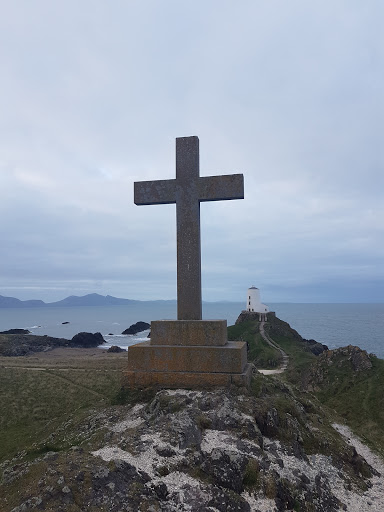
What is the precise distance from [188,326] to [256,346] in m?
35.9

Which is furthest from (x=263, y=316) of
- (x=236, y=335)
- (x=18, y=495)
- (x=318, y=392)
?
(x=18, y=495)

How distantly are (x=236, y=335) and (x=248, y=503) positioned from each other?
46.9 metres

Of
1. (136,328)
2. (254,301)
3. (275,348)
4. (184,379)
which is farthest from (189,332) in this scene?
(136,328)

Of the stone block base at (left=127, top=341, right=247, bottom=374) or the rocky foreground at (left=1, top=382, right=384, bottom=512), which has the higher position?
the stone block base at (left=127, top=341, right=247, bottom=374)

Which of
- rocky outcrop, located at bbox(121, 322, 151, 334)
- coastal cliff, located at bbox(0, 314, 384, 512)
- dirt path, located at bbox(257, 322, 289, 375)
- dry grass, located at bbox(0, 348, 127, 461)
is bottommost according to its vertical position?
rocky outcrop, located at bbox(121, 322, 151, 334)

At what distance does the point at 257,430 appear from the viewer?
26.1ft

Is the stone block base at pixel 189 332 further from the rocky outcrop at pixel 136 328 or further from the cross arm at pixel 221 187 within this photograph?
the rocky outcrop at pixel 136 328

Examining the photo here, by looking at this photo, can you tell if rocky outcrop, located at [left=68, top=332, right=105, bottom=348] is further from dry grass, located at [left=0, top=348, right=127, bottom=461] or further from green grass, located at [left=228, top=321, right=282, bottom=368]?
dry grass, located at [left=0, top=348, right=127, bottom=461]

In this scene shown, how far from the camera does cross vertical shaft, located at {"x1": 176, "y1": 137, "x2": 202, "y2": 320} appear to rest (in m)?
11.1

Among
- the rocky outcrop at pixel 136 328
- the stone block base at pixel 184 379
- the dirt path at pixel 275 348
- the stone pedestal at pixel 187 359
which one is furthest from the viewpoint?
the rocky outcrop at pixel 136 328

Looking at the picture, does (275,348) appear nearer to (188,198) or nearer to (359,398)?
(359,398)

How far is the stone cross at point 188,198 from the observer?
11.1 metres

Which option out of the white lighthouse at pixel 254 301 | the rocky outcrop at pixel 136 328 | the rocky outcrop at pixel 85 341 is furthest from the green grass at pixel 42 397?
the rocky outcrop at pixel 136 328

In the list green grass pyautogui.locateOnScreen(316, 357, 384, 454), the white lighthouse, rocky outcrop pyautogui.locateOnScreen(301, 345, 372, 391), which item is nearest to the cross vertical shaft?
green grass pyautogui.locateOnScreen(316, 357, 384, 454)
